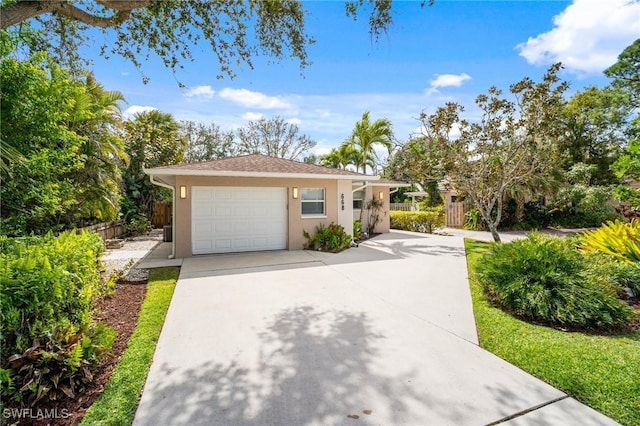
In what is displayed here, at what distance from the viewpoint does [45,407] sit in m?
2.41

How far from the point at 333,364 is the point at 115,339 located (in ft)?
8.88

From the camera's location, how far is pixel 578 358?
3166 mm

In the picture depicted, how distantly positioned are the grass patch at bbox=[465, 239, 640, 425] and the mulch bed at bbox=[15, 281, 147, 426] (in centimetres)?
404

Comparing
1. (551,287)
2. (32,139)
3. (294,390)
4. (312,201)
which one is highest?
(32,139)

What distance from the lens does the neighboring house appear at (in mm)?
8906

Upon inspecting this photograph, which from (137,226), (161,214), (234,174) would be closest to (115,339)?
(234,174)

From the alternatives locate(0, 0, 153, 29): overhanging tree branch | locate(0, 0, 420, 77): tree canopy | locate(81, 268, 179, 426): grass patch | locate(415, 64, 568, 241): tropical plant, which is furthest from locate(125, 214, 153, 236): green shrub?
locate(415, 64, 568, 241): tropical plant

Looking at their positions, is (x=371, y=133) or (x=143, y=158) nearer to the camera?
(x=143, y=158)

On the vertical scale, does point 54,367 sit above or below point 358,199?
below

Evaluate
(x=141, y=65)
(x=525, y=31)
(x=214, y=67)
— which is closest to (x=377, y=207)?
(x=525, y=31)

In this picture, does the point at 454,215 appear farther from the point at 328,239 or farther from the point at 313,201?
the point at 328,239

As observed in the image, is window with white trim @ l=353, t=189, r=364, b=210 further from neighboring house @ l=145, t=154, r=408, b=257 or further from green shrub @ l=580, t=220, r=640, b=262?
green shrub @ l=580, t=220, r=640, b=262

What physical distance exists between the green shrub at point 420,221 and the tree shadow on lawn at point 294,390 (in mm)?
13539

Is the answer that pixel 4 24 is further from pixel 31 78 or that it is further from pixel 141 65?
pixel 141 65
